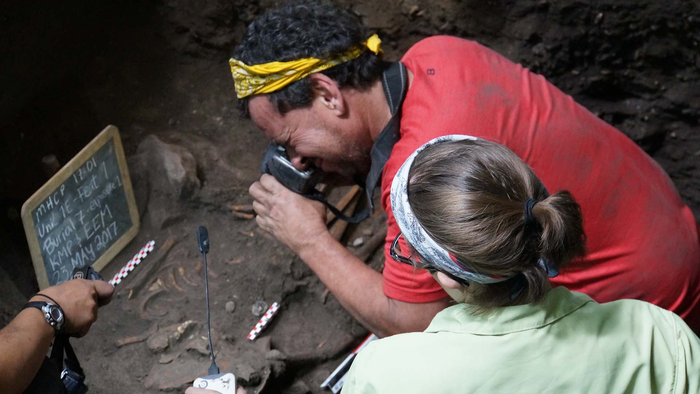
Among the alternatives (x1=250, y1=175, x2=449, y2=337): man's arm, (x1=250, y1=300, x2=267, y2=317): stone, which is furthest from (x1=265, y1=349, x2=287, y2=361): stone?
(x1=250, y1=175, x2=449, y2=337): man's arm

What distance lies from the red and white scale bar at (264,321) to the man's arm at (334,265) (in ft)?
1.53

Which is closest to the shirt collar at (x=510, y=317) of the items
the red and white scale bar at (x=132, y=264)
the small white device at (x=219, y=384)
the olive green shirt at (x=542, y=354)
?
the olive green shirt at (x=542, y=354)

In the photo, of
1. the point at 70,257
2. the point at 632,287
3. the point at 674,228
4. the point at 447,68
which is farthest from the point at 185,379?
the point at 674,228

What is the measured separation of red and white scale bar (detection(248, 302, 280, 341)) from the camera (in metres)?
2.46

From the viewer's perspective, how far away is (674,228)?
75.1 inches

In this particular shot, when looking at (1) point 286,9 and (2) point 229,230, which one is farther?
(2) point 229,230

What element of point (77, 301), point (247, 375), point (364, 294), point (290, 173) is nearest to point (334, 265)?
point (364, 294)

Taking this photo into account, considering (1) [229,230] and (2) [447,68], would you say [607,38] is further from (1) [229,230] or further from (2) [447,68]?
(1) [229,230]

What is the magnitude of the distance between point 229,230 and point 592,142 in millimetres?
1688

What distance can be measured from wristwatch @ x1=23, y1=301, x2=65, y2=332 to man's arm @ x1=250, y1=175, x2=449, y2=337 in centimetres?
77

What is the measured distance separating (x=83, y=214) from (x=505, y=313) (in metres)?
1.82

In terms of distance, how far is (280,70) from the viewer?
189 centimetres

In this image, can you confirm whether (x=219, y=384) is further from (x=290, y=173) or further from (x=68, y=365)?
(x=290, y=173)

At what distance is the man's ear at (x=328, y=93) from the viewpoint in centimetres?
190
